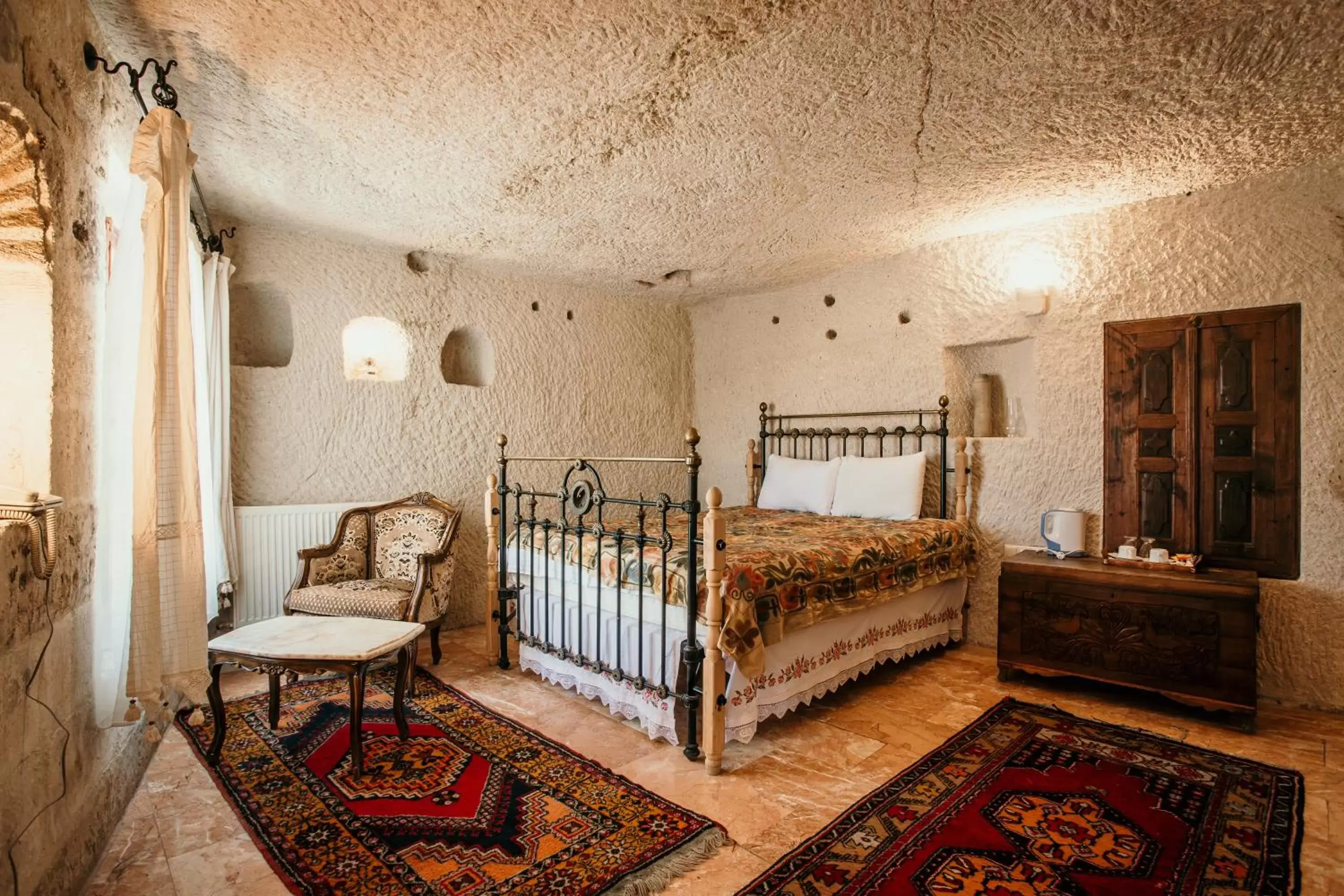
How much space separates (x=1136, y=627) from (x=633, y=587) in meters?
2.22

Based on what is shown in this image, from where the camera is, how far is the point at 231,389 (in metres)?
3.49

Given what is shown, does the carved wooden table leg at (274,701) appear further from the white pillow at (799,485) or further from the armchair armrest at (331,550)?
the white pillow at (799,485)

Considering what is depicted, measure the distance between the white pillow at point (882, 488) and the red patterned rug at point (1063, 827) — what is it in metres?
1.48

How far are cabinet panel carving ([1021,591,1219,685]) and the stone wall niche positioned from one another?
3.63 meters

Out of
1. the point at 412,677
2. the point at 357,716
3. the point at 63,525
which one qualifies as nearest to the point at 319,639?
the point at 357,716

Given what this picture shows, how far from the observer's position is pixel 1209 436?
3.10 metres

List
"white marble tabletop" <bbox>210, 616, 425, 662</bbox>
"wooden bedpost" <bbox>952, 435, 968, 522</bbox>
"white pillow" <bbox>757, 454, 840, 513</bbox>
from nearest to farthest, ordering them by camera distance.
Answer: "white marble tabletop" <bbox>210, 616, 425, 662</bbox> → "wooden bedpost" <bbox>952, 435, 968, 522</bbox> → "white pillow" <bbox>757, 454, 840, 513</bbox>

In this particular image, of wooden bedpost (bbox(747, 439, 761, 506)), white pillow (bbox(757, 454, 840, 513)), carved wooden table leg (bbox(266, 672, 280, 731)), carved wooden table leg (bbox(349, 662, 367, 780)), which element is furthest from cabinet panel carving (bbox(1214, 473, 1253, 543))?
carved wooden table leg (bbox(266, 672, 280, 731))

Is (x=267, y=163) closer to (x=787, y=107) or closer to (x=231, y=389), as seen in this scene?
(x=231, y=389)

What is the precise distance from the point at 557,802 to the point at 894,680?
1.88 metres

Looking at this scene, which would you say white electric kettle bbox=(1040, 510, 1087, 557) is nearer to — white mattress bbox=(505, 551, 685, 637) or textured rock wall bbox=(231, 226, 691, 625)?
white mattress bbox=(505, 551, 685, 637)

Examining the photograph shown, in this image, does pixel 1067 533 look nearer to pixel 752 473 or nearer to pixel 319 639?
pixel 752 473

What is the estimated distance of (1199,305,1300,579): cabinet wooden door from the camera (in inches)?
114

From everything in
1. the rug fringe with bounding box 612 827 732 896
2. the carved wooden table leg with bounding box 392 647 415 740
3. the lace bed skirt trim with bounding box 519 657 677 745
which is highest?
the carved wooden table leg with bounding box 392 647 415 740
